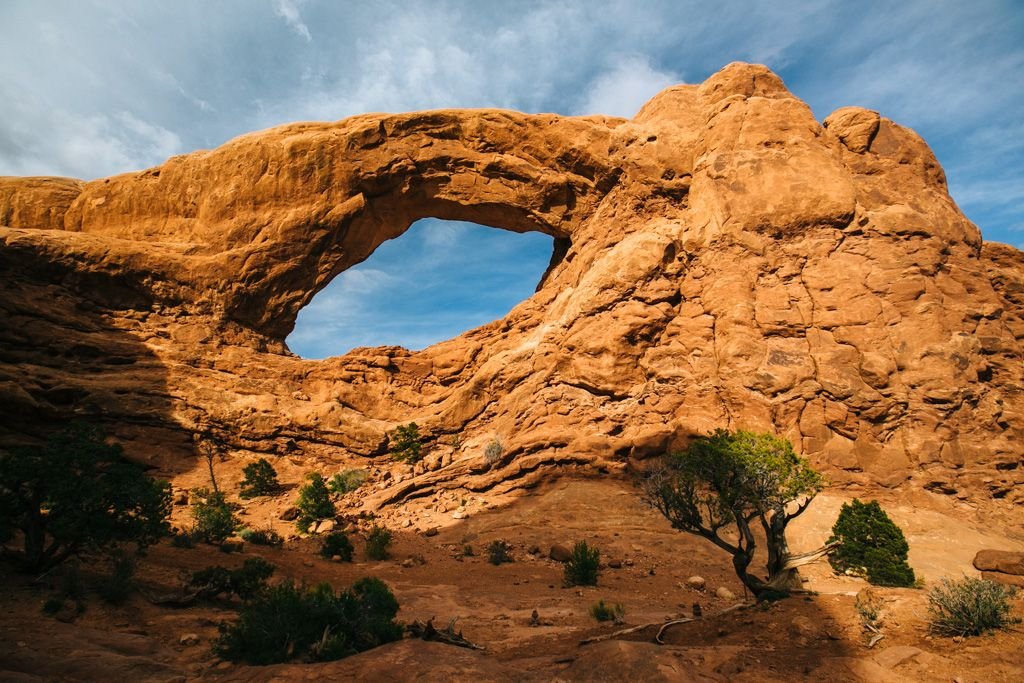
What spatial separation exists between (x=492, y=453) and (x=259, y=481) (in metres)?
12.0

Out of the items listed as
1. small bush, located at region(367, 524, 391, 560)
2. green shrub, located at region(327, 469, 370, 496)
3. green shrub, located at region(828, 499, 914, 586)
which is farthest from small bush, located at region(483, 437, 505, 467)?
green shrub, located at region(828, 499, 914, 586)

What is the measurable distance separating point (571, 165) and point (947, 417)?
22.3 metres

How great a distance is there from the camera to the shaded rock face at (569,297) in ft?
76.8

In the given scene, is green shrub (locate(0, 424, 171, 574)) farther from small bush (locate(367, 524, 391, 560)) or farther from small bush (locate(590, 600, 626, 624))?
small bush (locate(590, 600, 626, 624))

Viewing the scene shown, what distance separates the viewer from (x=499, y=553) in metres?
20.1

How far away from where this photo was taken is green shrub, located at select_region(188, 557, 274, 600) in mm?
13453

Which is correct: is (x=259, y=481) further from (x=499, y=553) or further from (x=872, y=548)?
(x=872, y=548)

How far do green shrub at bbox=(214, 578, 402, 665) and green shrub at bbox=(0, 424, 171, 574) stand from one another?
15.1 feet

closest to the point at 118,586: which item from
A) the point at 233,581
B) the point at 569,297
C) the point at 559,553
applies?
the point at 233,581

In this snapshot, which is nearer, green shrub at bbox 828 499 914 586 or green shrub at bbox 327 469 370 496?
green shrub at bbox 828 499 914 586

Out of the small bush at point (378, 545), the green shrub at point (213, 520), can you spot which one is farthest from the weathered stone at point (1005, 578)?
the green shrub at point (213, 520)

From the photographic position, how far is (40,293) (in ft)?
95.1

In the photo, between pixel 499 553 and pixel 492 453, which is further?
pixel 492 453

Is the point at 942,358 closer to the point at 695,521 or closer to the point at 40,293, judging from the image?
the point at 695,521
